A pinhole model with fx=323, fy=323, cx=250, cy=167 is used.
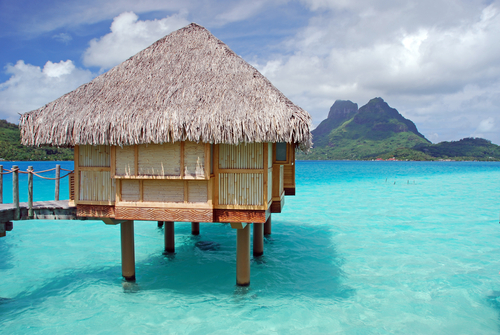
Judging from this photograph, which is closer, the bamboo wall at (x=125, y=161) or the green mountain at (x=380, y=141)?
the bamboo wall at (x=125, y=161)

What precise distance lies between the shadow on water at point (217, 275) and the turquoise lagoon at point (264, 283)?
29 millimetres

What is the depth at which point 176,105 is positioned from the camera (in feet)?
19.9

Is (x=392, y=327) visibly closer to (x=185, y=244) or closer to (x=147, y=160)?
(x=147, y=160)

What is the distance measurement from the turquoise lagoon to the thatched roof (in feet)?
11.5

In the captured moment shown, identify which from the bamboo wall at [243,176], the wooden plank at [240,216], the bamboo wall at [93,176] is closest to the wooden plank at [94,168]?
the bamboo wall at [93,176]

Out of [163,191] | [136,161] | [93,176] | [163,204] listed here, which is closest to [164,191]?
[163,191]

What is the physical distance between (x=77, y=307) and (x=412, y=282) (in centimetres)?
794

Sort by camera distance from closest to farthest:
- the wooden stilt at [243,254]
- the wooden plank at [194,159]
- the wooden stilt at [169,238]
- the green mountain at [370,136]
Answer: the wooden plank at [194,159]
the wooden stilt at [243,254]
the wooden stilt at [169,238]
the green mountain at [370,136]

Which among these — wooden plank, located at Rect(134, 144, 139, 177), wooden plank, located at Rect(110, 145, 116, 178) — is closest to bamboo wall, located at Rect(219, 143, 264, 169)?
wooden plank, located at Rect(134, 144, 139, 177)

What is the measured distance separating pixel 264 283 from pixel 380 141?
150 m

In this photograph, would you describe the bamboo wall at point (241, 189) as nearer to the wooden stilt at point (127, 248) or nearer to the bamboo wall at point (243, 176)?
the bamboo wall at point (243, 176)

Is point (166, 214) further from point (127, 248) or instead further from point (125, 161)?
point (127, 248)

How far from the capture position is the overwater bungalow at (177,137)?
5766 millimetres

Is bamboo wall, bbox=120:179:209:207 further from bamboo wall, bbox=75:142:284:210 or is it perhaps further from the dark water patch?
the dark water patch
